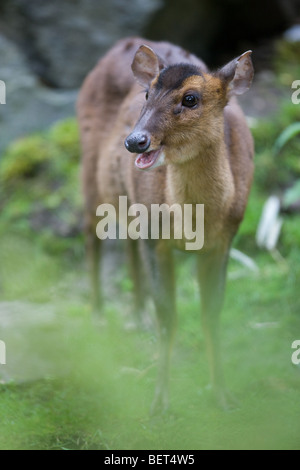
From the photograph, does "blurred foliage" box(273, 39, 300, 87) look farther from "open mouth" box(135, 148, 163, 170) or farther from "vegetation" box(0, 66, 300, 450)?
"open mouth" box(135, 148, 163, 170)

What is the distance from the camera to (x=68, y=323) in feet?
21.7

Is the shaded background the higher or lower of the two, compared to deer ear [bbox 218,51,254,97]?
higher

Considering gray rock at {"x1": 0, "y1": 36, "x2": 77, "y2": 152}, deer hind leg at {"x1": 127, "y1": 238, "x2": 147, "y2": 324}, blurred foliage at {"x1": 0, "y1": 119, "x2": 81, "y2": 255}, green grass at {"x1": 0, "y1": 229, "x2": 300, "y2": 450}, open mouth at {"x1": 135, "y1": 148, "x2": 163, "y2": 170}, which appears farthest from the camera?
gray rock at {"x1": 0, "y1": 36, "x2": 77, "y2": 152}

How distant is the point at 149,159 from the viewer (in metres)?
4.14

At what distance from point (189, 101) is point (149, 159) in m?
0.40

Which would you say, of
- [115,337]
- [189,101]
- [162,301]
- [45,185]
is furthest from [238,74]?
[45,185]

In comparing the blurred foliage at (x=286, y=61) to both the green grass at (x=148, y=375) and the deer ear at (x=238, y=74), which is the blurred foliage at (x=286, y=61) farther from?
the deer ear at (x=238, y=74)

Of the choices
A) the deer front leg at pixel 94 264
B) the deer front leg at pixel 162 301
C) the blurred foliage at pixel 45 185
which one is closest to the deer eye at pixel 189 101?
the deer front leg at pixel 162 301

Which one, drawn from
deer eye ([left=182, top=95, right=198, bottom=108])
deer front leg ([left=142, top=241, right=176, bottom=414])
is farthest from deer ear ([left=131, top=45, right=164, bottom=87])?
deer front leg ([left=142, top=241, right=176, bottom=414])

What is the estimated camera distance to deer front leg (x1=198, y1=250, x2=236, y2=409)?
4984 mm

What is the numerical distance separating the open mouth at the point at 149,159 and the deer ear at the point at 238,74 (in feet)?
2.04

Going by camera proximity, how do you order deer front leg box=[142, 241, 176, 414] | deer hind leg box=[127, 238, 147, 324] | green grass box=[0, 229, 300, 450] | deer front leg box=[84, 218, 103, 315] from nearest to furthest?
green grass box=[0, 229, 300, 450], deer front leg box=[142, 241, 176, 414], deer hind leg box=[127, 238, 147, 324], deer front leg box=[84, 218, 103, 315]

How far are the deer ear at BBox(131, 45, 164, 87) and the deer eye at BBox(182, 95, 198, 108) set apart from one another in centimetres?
46

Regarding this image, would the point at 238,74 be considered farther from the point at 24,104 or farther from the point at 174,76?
the point at 24,104
